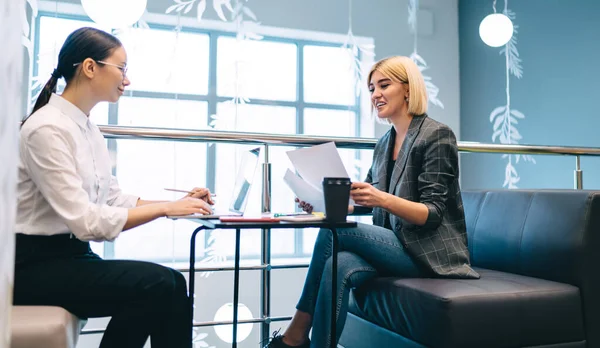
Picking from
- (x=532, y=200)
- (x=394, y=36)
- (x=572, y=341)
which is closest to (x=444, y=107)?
(x=394, y=36)

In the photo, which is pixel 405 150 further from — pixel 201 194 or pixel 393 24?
pixel 393 24

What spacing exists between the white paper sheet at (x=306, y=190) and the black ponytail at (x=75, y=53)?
1.85ft

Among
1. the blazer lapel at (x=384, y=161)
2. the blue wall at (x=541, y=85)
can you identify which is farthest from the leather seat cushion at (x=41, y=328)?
the blue wall at (x=541, y=85)

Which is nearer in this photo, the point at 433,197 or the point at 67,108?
the point at 67,108

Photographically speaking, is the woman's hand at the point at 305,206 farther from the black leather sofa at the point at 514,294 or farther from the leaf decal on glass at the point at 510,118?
the leaf decal on glass at the point at 510,118

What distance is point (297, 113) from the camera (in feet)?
14.9

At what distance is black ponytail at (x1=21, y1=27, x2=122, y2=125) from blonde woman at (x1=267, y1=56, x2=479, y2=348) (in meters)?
0.70

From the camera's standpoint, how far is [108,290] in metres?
1.10

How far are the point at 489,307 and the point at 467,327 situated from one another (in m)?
0.08

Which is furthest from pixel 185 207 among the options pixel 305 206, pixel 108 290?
pixel 305 206

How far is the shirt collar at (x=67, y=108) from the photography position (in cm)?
126

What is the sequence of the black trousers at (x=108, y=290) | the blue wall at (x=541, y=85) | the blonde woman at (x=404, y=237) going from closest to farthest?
the black trousers at (x=108, y=290)
the blonde woman at (x=404, y=237)
the blue wall at (x=541, y=85)

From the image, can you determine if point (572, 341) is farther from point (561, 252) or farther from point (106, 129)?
point (106, 129)

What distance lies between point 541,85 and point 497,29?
56 cm
